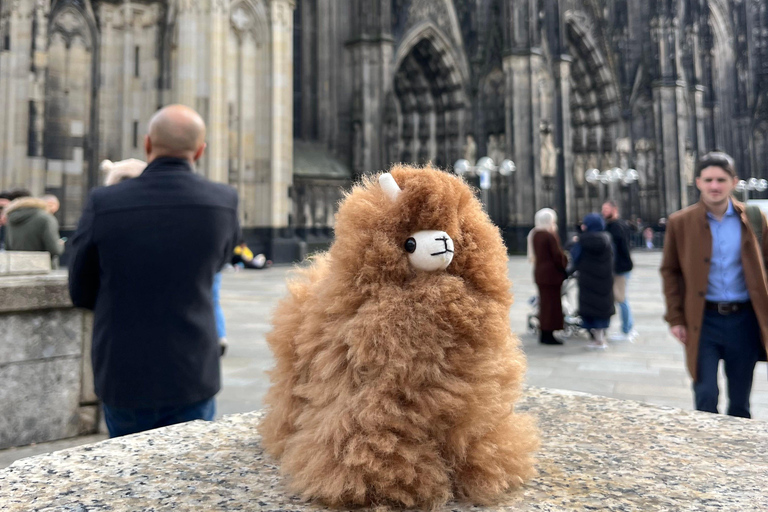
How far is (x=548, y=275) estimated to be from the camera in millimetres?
6527

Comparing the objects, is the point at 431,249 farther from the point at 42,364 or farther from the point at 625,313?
the point at 625,313

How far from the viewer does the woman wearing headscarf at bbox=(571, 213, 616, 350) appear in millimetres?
6414

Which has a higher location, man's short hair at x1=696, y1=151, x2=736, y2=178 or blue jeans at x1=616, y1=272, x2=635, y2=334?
man's short hair at x1=696, y1=151, x2=736, y2=178

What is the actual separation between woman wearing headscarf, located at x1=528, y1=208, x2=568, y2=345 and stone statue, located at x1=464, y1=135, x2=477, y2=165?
55.5ft

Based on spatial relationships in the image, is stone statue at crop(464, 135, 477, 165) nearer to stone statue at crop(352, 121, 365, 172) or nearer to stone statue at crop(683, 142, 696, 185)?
stone statue at crop(352, 121, 365, 172)

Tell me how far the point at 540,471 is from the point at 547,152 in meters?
22.7

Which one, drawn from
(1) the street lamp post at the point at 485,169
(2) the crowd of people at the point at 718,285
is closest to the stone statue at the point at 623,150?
(1) the street lamp post at the point at 485,169

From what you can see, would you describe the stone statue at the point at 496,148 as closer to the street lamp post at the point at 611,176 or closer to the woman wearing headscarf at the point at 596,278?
the street lamp post at the point at 611,176

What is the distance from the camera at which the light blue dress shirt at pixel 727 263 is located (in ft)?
9.64

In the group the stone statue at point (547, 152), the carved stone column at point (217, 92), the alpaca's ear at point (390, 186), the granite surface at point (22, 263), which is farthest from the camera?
the stone statue at point (547, 152)

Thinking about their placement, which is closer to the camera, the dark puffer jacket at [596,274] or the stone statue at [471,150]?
the dark puffer jacket at [596,274]

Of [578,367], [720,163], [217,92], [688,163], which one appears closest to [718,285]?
[720,163]

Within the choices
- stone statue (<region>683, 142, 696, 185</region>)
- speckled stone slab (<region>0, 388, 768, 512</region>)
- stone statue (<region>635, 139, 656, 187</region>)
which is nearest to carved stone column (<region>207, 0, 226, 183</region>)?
speckled stone slab (<region>0, 388, 768, 512</region>)

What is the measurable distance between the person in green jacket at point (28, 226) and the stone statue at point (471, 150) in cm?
1954
